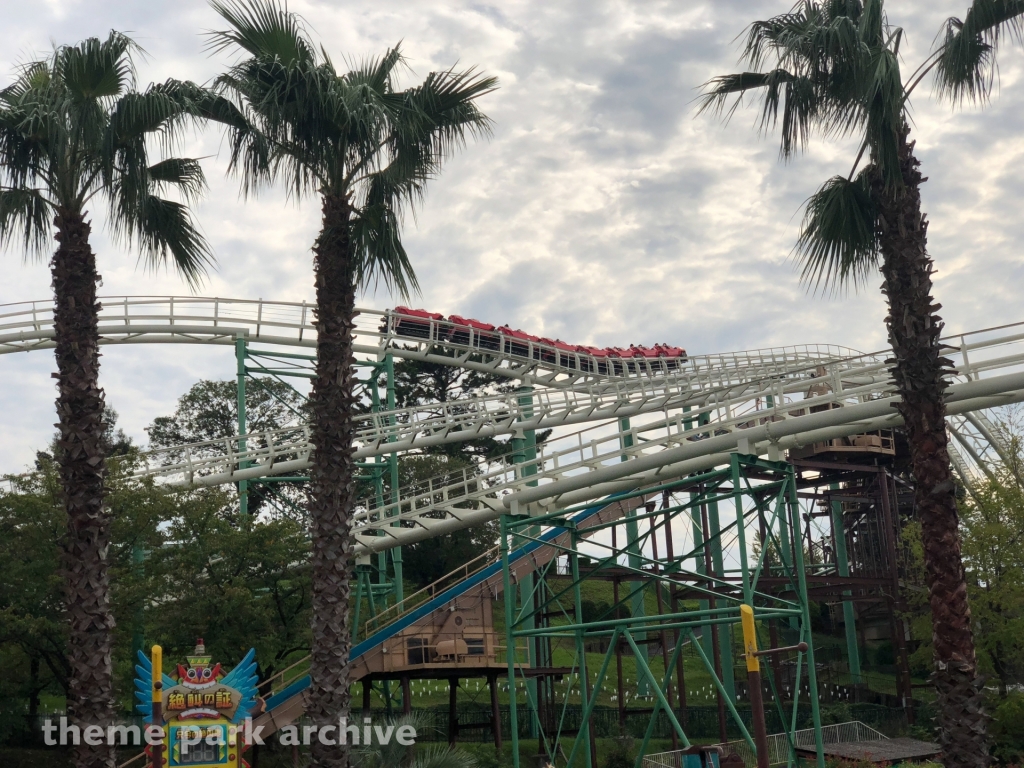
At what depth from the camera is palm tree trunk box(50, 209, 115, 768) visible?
13.4m

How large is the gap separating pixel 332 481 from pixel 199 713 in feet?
16.4

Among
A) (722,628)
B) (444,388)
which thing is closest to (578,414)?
(722,628)

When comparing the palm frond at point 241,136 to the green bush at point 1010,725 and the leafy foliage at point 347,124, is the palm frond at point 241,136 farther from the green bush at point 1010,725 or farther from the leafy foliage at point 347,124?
the green bush at point 1010,725

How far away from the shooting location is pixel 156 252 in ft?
53.2

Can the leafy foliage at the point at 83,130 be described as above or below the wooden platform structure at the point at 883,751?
above

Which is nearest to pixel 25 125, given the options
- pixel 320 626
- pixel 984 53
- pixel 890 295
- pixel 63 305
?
pixel 63 305

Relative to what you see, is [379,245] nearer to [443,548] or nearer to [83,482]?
[83,482]

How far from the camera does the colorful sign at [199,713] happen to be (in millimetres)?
16859

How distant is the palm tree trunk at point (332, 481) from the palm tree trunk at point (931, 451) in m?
7.10

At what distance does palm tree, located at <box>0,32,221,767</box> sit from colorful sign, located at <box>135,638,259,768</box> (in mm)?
3373

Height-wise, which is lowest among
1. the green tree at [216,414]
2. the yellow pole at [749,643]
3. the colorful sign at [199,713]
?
the colorful sign at [199,713]

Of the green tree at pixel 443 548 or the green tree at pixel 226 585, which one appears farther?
the green tree at pixel 443 548

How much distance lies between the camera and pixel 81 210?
14.9 m

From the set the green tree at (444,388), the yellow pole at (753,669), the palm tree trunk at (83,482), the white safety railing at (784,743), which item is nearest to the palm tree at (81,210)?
the palm tree trunk at (83,482)
